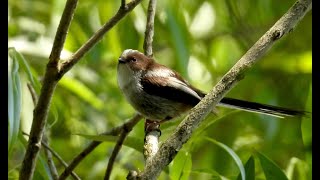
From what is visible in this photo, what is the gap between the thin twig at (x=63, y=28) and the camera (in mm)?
2432

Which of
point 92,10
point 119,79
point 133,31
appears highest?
point 92,10

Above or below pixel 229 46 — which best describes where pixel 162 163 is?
below

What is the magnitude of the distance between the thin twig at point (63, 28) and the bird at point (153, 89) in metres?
1.00

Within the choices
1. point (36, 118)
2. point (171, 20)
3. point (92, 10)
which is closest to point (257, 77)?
point (171, 20)

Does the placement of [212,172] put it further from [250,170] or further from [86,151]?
[86,151]

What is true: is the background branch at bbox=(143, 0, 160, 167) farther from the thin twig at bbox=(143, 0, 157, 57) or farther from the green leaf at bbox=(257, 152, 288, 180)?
the green leaf at bbox=(257, 152, 288, 180)

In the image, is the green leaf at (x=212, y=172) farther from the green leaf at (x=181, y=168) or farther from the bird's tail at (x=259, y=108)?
the bird's tail at (x=259, y=108)

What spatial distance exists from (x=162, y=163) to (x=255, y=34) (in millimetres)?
2908

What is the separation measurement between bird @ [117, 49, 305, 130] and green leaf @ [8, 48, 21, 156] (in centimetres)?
86

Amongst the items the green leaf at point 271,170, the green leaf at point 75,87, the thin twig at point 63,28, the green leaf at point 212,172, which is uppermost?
the green leaf at point 75,87

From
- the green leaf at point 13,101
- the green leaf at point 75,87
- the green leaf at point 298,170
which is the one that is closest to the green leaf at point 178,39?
the green leaf at point 75,87

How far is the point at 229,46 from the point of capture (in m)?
5.33

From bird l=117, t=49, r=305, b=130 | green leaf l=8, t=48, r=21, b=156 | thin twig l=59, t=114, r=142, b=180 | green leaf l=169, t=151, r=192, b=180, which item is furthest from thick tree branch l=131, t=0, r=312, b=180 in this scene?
bird l=117, t=49, r=305, b=130

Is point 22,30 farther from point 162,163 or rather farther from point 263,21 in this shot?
point 162,163
